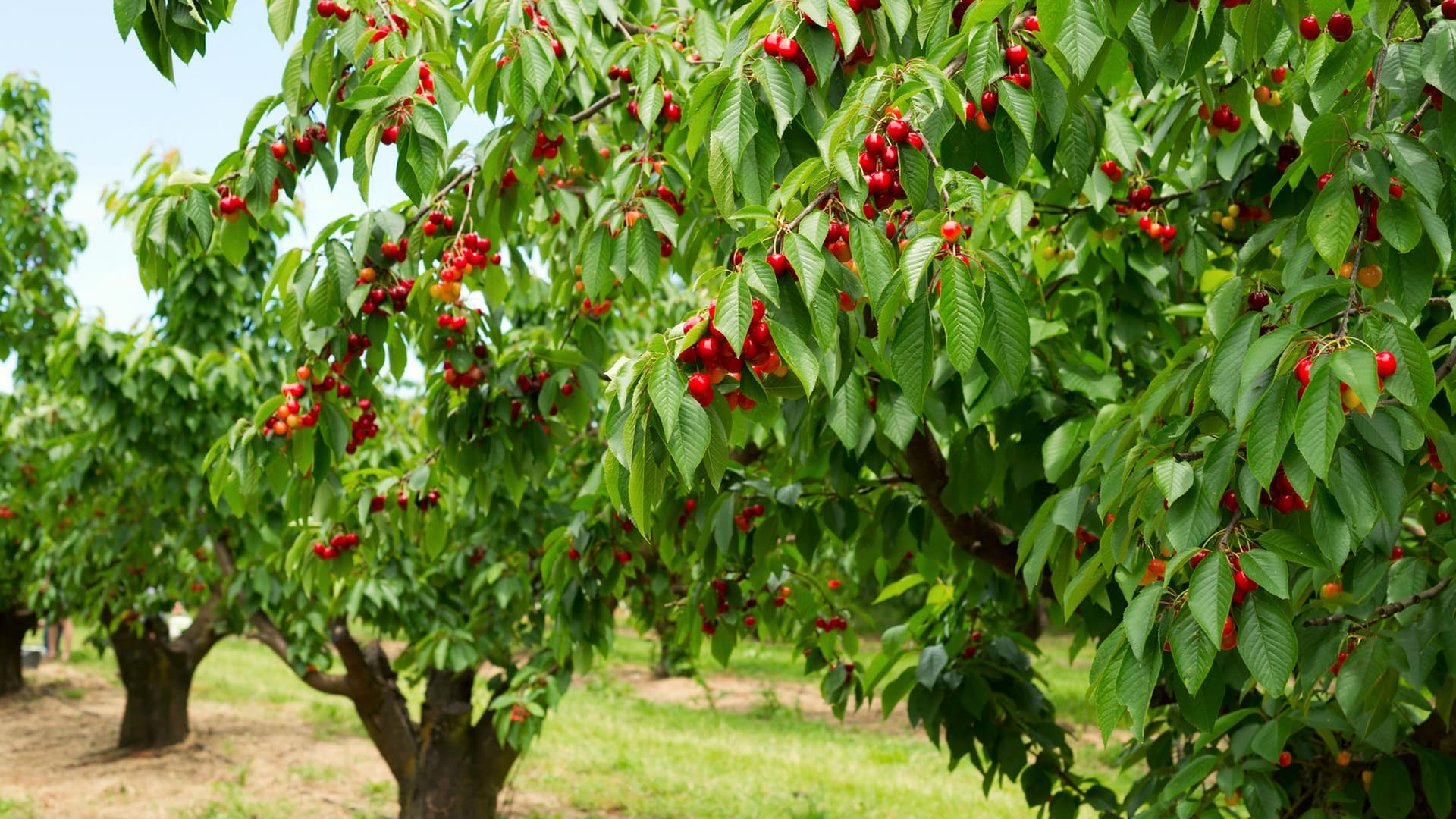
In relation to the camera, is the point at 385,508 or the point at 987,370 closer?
the point at 987,370

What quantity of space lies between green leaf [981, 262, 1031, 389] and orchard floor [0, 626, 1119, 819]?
5122 millimetres

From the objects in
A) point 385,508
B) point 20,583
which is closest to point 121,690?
point 20,583

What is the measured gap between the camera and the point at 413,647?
548 cm

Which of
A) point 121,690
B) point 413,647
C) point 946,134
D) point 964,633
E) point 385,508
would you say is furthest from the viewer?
point 121,690

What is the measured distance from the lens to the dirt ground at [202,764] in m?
7.78

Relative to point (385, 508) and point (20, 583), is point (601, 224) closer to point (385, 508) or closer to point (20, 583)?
point (385, 508)

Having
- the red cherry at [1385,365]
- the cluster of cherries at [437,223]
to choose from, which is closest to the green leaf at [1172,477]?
the red cherry at [1385,365]

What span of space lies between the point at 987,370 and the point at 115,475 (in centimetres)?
533

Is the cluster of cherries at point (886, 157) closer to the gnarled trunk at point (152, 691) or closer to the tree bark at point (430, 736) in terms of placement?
the tree bark at point (430, 736)

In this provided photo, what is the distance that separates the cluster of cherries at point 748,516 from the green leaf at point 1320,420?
1.64m

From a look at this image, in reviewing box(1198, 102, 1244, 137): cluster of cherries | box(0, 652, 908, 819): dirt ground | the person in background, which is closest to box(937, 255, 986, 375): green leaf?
box(1198, 102, 1244, 137): cluster of cherries

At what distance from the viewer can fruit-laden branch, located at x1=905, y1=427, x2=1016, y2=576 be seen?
2375mm

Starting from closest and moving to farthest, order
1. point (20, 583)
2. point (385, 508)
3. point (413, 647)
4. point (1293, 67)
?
point (1293, 67) < point (385, 508) < point (413, 647) < point (20, 583)

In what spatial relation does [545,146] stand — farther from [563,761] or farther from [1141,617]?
[563,761]
